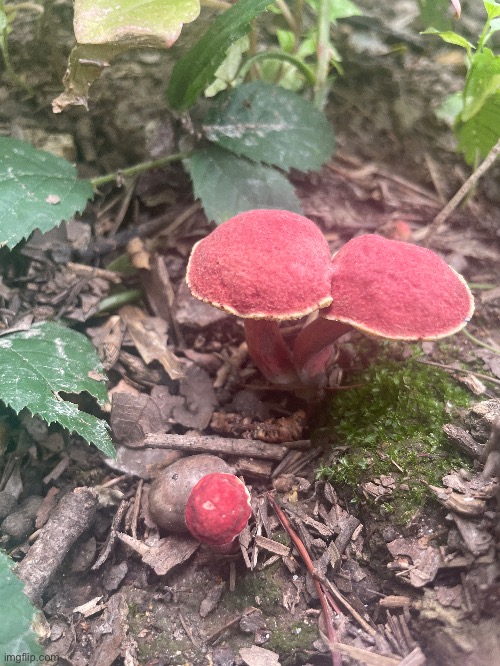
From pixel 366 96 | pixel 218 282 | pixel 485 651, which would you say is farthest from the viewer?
pixel 366 96

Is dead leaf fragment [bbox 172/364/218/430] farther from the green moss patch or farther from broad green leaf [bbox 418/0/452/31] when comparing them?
broad green leaf [bbox 418/0/452/31]

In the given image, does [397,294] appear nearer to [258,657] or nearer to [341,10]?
[258,657]

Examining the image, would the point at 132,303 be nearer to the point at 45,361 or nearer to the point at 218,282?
the point at 45,361

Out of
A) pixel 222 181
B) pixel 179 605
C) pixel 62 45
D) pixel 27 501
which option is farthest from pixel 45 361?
pixel 62 45

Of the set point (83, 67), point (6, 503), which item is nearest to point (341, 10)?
point (83, 67)

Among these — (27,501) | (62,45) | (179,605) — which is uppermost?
(62,45)

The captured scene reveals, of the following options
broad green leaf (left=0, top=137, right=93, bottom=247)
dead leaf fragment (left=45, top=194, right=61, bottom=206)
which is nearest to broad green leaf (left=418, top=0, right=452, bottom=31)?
broad green leaf (left=0, top=137, right=93, bottom=247)
